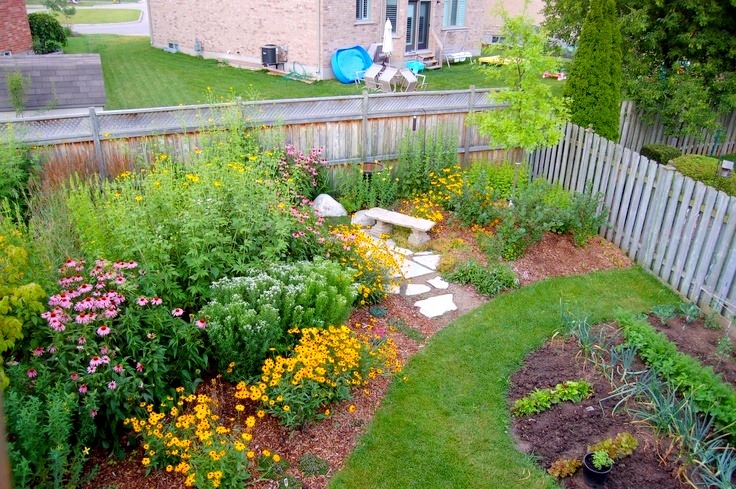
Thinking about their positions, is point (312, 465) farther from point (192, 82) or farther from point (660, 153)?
point (192, 82)

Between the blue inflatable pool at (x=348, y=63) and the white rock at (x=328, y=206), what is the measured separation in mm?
9375

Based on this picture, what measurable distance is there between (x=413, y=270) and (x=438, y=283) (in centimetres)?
40

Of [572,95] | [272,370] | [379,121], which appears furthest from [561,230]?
[272,370]

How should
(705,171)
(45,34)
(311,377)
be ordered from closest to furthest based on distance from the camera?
(311,377), (705,171), (45,34)

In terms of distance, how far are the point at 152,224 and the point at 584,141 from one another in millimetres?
6087

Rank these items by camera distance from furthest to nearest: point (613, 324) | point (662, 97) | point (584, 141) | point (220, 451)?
1. point (662, 97)
2. point (584, 141)
3. point (613, 324)
4. point (220, 451)

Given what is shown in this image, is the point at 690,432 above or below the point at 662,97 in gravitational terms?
below

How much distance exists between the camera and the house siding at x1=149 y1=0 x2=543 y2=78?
56.2ft

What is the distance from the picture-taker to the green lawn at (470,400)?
4.33m

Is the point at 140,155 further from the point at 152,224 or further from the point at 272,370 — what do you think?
the point at 272,370

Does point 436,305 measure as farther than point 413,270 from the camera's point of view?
No

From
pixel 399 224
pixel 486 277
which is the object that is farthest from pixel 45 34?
pixel 486 277

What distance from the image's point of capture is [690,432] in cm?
435

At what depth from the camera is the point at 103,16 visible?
40.3 meters
